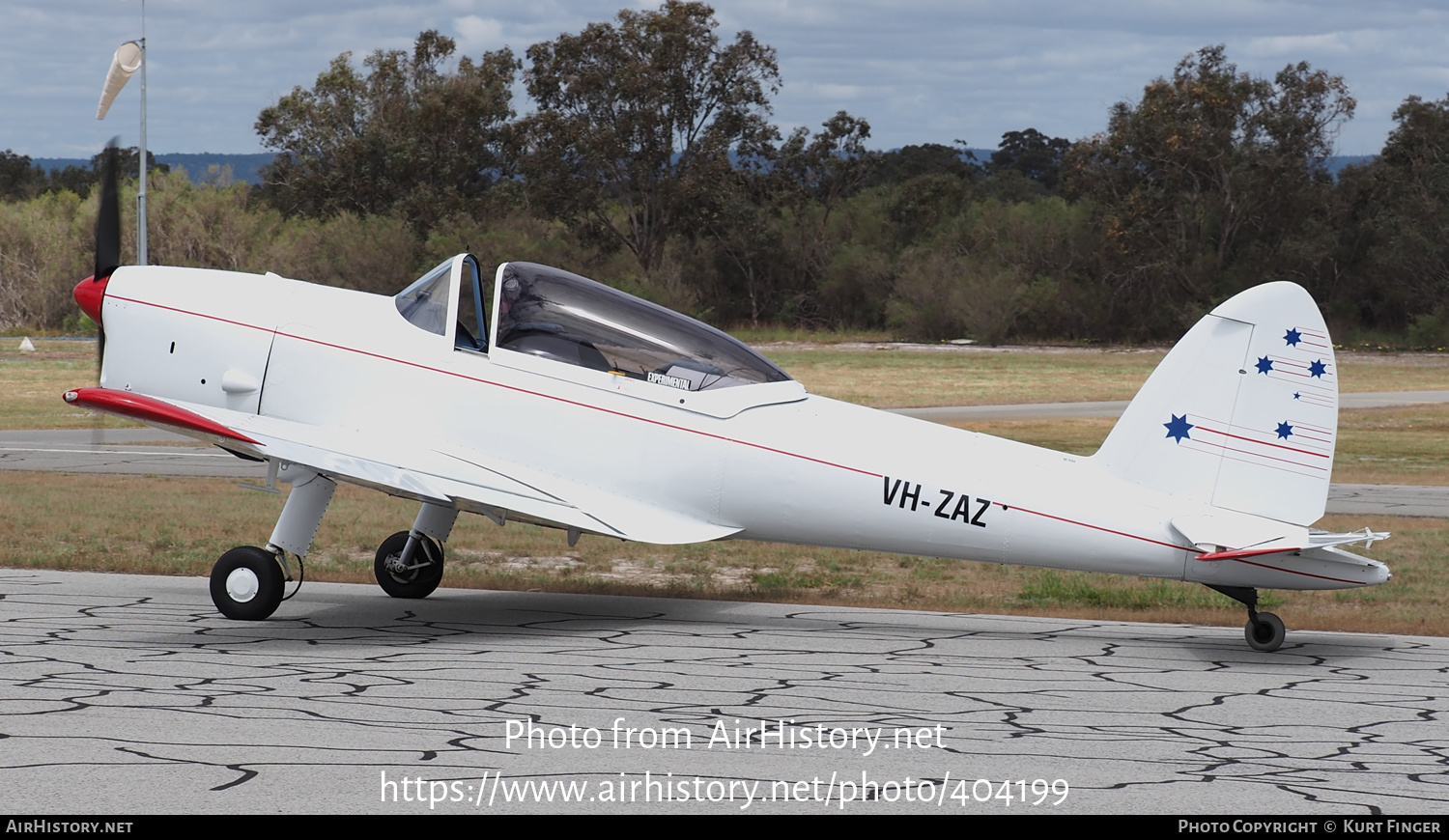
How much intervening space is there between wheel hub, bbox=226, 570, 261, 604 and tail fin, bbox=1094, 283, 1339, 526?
5.61 meters

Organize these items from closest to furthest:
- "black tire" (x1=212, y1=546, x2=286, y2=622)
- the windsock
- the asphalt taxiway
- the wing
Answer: the asphalt taxiway < the wing < "black tire" (x1=212, y1=546, x2=286, y2=622) < the windsock

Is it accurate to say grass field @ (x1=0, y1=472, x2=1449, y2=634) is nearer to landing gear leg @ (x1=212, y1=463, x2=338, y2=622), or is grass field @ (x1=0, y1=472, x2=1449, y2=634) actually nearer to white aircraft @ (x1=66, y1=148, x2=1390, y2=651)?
white aircraft @ (x1=66, y1=148, x2=1390, y2=651)

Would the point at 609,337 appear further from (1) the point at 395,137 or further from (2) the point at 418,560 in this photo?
(1) the point at 395,137

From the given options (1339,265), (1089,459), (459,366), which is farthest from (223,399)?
(1339,265)

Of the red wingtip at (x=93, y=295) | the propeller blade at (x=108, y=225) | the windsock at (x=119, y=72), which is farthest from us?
the windsock at (x=119, y=72)

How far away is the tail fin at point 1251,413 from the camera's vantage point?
8414mm

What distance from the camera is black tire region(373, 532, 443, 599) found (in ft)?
34.7

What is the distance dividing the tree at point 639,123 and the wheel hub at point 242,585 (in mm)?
51718

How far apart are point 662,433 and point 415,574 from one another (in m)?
2.58

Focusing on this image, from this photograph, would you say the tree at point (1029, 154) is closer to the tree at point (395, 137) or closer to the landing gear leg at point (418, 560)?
the tree at point (395, 137)

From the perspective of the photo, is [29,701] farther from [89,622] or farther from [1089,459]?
[1089,459]

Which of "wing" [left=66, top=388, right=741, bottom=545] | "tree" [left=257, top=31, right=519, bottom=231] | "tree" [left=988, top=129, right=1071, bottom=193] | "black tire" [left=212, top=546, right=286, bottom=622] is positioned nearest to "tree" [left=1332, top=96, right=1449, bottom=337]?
"tree" [left=257, top=31, right=519, bottom=231]

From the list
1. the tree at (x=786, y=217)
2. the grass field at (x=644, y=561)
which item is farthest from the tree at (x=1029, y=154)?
the grass field at (x=644, y=561)

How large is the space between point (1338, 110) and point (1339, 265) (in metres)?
6.41
